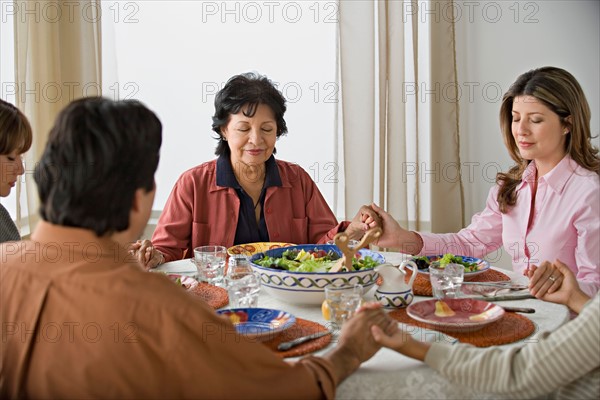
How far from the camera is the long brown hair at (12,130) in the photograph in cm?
207

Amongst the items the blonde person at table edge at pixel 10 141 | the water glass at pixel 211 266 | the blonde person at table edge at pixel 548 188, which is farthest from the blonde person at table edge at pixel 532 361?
the blonde person at table edge at pixel 10 141

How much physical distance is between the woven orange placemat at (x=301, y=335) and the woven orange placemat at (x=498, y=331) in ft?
0.74

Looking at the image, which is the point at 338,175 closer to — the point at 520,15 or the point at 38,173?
the point at 520,15

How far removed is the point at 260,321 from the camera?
1688 mm

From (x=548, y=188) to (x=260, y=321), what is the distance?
4.11ft

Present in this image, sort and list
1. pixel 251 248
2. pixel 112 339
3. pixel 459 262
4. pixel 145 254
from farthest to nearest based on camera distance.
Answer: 1. pixel 251 248
2. pixel 145 254
3. pixel 459 262
4. pixel 112 339

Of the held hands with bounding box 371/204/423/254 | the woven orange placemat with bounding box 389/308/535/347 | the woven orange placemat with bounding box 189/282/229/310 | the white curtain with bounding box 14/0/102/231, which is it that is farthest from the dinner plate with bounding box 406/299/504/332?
the white curtain with bounding box 14/0/102/231

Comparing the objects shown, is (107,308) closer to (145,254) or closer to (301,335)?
(301,335)

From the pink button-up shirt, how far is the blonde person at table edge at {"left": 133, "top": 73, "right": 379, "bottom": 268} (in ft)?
1.86

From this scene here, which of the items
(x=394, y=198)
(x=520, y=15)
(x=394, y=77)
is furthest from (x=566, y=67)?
(x=394, y=198)

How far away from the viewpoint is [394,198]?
12.5 ft

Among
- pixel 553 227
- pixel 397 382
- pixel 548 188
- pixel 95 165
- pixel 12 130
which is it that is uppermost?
pixel 12 130

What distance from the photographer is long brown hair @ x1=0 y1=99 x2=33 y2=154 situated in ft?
6.78

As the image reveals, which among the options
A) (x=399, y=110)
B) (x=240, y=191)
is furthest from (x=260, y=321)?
(x=399, y=110)
